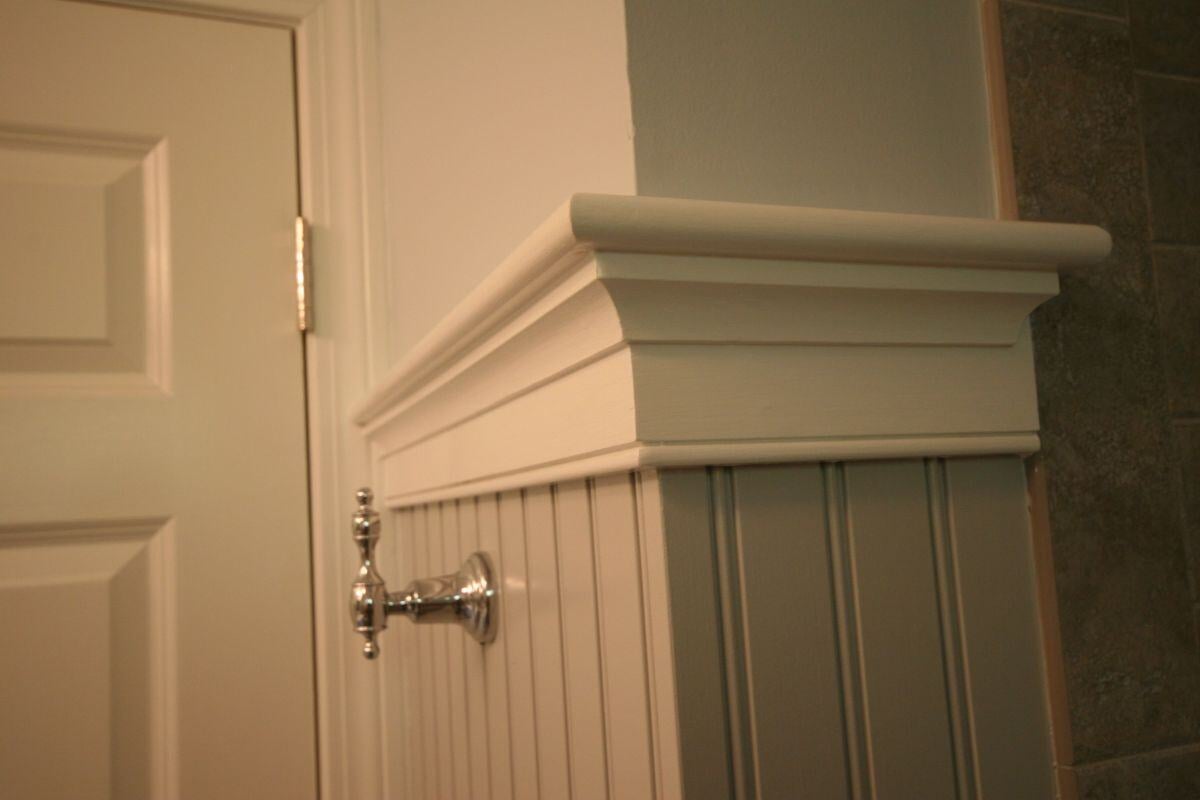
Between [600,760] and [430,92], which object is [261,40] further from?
[600,760]

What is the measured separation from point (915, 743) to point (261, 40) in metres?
0.99

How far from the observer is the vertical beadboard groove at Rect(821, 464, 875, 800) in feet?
1.35

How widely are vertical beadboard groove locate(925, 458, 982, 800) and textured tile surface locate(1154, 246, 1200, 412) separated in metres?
0.20

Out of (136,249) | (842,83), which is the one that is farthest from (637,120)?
(136,249)

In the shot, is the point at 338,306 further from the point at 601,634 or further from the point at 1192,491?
the point at 1192,491

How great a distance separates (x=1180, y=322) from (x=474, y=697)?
0.52m

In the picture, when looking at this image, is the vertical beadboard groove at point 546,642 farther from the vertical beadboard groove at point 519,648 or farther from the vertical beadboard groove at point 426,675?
the vertical beadboard groove at point 426,675

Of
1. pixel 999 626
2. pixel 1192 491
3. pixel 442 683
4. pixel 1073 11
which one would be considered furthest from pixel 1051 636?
pixel 442 683

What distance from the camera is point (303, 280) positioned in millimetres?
1022

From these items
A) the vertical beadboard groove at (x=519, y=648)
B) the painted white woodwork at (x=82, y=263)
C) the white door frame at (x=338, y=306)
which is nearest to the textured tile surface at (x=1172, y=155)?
the vertical beadboard groove at (x=519, y=648)

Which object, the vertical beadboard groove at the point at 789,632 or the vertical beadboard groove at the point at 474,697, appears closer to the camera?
the vertical beadboard groove at the point at 789,632

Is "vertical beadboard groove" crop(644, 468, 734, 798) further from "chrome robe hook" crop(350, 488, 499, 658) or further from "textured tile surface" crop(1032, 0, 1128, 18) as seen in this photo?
"textured tile surface" crop(1032, 0, 1128, 18)

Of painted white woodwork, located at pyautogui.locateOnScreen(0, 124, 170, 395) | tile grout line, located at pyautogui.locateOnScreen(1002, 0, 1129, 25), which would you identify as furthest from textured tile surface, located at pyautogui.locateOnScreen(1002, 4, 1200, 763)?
painted white woodwork, located at pyautogui.locateOnScreen(0, 124, 170, 395)

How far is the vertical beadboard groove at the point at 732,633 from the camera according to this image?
1.27 feet
